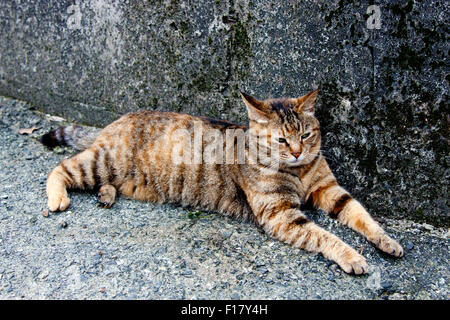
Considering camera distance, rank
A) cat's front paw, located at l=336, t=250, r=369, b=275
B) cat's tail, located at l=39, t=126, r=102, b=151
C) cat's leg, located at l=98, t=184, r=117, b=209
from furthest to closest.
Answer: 1. cat's tail, located at l=39, t=126, r=102, b=151
2. cat's leg, located at l=98, t=184, r=117, b=209
3. cat's front paw, located at l=336, t=250, r=369, b=275

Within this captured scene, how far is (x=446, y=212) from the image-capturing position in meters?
3.31

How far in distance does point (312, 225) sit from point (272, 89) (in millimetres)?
1301

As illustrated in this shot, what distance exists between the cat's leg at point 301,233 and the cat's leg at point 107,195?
4.13 ft

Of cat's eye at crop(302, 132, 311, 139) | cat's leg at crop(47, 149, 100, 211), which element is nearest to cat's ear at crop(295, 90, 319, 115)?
cat's eye at crop(302, 132, 311, 139)

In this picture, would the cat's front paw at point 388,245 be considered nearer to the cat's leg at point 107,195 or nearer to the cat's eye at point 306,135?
the cat's eye at point 306,135

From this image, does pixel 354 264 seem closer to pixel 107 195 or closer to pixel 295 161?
pixel 295 161

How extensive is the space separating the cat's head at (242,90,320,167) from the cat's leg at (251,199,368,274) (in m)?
0.38

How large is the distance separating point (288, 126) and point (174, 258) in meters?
A: 1.33

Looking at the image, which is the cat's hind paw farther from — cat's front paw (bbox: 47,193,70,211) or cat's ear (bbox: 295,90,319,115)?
cat's front paw (bbox: 47,193,70,211)

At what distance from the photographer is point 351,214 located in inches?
134

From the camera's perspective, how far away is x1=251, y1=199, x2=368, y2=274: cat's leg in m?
2.98

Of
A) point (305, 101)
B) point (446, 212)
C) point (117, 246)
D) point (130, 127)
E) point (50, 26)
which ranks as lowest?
point (117, 246)

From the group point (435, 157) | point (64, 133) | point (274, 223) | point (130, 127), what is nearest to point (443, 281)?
point (435, 157)

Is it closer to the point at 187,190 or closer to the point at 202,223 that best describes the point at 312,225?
the point at 202,223
